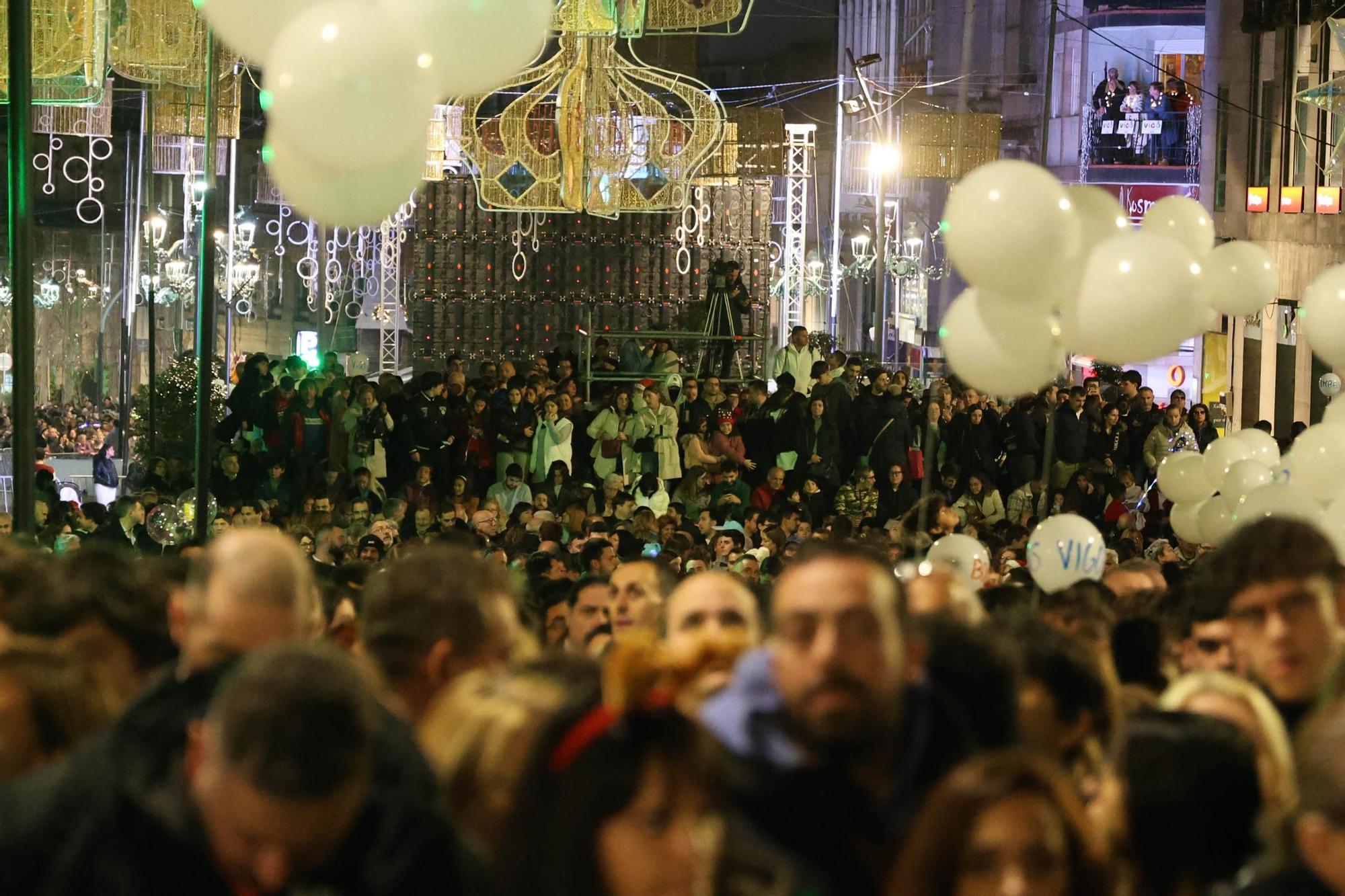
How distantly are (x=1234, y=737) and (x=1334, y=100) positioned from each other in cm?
1529

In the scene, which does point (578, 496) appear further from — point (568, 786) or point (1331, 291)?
point (568, 786)

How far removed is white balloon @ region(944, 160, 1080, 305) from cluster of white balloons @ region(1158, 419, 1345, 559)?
4.05 feet

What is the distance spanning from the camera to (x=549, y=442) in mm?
16234

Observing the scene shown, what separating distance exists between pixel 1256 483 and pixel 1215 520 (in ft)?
1.87

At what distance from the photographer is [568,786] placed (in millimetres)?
2982

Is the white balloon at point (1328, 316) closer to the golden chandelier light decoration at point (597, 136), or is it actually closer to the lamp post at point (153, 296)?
the golden chandelier light decoration at point (597, 136)

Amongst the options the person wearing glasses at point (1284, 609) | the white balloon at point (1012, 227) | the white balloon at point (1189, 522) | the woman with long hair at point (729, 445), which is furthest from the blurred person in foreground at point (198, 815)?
the woman with long hair at point (729, 445)

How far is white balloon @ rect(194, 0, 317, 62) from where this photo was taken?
5.82 metres

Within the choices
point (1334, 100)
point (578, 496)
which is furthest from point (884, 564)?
point (1334, 100)

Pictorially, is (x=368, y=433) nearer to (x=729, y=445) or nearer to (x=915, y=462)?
(x=729, y=445)

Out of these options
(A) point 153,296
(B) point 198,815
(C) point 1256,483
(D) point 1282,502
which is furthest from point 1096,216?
(A) point 153,296

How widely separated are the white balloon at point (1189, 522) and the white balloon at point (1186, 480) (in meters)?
0.04

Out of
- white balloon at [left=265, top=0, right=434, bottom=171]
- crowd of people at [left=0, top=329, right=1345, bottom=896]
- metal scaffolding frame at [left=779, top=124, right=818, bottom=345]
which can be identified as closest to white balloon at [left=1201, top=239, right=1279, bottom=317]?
crowd of people at [left=0, top=329, right=1345, bottom=896]

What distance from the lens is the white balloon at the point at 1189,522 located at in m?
10.3
